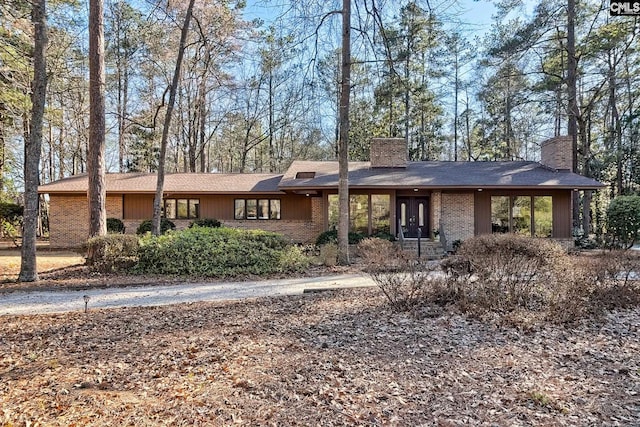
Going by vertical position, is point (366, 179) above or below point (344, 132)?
below

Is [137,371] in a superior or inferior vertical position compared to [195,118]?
inferior

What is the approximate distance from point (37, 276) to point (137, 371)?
6.88 m

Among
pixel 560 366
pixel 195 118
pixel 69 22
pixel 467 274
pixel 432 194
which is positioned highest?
pixel 195 118

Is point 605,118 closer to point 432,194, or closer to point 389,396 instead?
point 432,194

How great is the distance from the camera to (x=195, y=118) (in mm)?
26047

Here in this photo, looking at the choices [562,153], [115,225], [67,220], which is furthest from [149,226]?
[562,153]

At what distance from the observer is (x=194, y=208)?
1875cm

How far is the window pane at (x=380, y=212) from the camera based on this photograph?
15992 mm

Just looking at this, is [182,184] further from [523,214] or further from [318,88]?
[523,214]

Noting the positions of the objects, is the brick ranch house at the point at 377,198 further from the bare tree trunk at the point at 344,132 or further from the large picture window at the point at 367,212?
the bare tree trunk at the point at 344,132

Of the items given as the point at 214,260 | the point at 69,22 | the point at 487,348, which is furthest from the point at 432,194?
the point at 69,22

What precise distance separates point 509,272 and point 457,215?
1068 cm

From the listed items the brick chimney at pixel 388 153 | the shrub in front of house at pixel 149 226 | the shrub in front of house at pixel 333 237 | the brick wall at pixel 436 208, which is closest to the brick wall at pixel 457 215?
the brick wall at pixel 436 208

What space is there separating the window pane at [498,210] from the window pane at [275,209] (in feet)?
31.5
